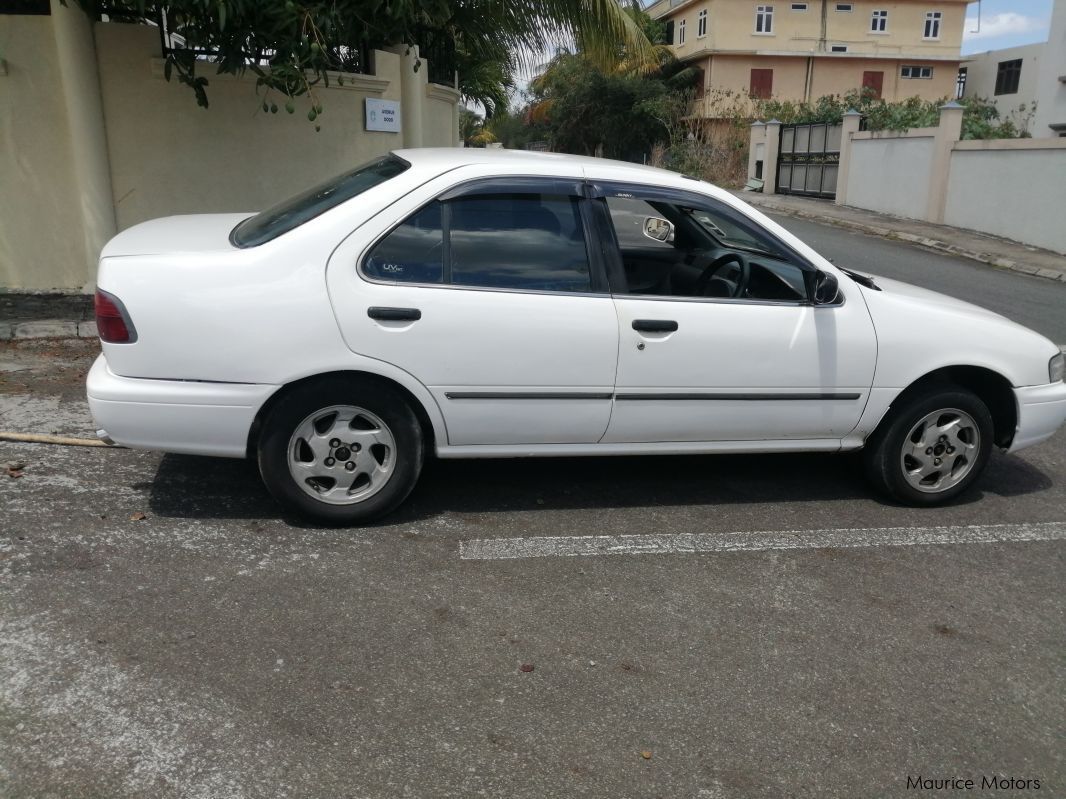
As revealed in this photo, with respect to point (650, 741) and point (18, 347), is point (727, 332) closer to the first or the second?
point (650, 741)

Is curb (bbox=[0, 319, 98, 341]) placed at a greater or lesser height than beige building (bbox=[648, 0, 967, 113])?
lesser

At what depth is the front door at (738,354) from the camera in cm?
437

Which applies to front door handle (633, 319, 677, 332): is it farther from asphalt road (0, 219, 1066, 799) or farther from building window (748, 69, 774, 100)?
building window (748, 69, 774, 100)

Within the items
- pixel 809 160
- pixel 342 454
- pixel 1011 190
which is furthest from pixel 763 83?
pixel 342 454

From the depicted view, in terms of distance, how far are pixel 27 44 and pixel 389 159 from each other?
14.3 ft

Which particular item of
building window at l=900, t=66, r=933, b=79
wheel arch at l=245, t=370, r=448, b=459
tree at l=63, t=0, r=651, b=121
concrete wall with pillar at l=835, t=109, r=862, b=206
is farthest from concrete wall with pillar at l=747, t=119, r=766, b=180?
wheel arch at l=245, t=370, r=448, b=459

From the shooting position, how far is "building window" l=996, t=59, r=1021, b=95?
43.9m

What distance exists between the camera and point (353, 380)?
414cm

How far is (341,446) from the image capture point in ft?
13.9

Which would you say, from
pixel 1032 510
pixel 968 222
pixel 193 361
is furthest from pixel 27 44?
pixel 968 222

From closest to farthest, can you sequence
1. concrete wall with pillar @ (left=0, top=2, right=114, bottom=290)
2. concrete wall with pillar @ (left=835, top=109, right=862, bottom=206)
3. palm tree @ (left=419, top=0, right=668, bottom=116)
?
concrete wall with pillar @ (left=0, top=2, right=114, bottom=290)
palm tree @ (left=419, top=0, right=668, bottom=116)
concrete wall with pillar @ (left=835, top=109, right=862, bottom=206)

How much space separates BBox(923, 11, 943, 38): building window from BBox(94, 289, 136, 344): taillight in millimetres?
49199

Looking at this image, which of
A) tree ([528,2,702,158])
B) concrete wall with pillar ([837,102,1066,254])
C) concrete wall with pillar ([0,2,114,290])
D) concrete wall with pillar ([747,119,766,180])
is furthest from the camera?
tree ([528,2,702,158])

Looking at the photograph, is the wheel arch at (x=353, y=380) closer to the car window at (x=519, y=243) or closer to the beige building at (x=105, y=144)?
the car window at (x=519, y=243)
